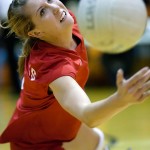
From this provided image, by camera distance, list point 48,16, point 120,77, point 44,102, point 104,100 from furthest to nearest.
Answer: point 44,102 → point 48,16 → point 104,100 → point 120,77

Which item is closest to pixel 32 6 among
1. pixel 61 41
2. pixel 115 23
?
pixel 61 41

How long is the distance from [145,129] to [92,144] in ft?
5.02

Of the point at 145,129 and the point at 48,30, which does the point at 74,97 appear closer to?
the point at 48,30

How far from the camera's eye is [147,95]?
159 cm

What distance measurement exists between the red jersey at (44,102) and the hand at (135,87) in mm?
286

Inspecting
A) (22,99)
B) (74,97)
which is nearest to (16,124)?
(22,99)

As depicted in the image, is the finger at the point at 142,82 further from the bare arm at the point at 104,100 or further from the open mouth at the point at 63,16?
the open mouth at the point at 63,16

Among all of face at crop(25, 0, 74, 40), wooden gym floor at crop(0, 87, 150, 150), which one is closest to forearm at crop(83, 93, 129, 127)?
face at crop(25, 0, 74, 40)

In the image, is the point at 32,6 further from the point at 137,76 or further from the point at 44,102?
the point at 137,76

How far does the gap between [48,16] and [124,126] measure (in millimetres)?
2242

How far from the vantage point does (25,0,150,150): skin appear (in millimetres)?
1574

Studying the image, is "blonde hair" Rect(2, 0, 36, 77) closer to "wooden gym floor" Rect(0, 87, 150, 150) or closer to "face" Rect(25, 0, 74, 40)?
"face" Rect(25, 0, 74, 40)

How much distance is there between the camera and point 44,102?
2.11m

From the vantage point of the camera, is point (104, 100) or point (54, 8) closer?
point (104, 100)
